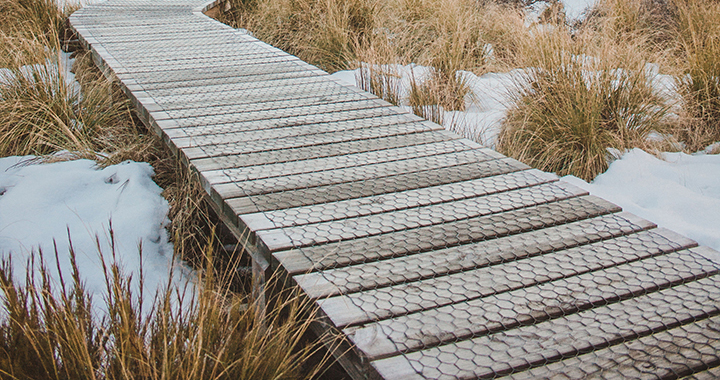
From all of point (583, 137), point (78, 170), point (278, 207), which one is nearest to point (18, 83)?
point (78, 170)

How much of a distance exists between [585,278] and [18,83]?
347cm

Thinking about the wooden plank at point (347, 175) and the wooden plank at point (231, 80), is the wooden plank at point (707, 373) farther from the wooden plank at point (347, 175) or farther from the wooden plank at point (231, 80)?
the wooden plank at point (231, 80)

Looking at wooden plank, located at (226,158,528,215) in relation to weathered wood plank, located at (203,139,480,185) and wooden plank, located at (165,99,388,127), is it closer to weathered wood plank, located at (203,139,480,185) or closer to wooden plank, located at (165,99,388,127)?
weathered wood plank, located at (203,139,480,185)

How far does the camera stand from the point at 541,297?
4.92 ft

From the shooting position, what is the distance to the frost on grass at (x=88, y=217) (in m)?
2.58

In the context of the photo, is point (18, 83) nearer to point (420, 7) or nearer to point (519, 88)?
point (519, 88)

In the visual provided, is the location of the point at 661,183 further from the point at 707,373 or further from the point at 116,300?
the point at 116,300

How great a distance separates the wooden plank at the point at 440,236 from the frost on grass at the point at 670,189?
0.94 metres

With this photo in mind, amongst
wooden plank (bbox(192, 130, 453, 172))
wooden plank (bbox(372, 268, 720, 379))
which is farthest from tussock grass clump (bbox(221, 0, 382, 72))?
wooden plank (bbox(372, 268, 720, 379))

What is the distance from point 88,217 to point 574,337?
2.29m

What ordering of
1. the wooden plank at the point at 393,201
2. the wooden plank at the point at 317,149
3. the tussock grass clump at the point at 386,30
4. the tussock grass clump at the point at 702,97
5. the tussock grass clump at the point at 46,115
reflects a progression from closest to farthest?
the wooden plank at the point at 393,201
the wooden plank at the point at 317,149
the tussock grass clump at the point at 46,115
the tussock grass clump at the point at 702,97
the tussock grass clump at the point at 386,30

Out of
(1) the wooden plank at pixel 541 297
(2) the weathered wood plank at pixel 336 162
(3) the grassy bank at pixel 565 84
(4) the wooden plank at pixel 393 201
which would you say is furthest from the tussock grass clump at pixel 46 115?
(1) the wooden plank at pixel 541 297

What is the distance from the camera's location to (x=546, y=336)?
1.36 meters

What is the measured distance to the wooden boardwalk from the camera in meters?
1.31
